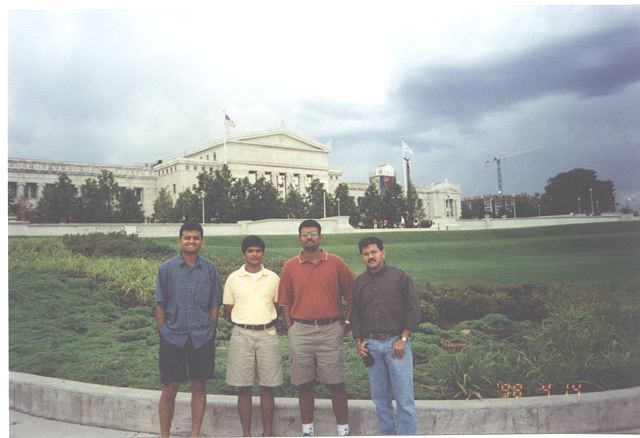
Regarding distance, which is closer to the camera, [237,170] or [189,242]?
[189,242]

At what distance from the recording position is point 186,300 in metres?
4.77

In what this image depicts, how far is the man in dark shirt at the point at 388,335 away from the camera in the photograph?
4445mm

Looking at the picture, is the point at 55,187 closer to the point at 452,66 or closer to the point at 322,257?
the point at 322,257

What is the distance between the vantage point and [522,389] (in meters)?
5.17

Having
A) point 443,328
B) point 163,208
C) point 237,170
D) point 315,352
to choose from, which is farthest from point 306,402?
point 237,170

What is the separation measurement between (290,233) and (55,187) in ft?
13.8

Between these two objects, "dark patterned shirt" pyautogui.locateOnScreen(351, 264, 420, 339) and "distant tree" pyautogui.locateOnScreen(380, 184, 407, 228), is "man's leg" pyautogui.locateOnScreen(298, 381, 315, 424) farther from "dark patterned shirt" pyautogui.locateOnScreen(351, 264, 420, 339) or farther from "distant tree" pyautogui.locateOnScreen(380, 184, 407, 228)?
"distant tree" pyautogui.locateOnScreen(380, 184, 407, 228)

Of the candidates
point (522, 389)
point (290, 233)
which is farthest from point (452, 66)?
point (522, 389)

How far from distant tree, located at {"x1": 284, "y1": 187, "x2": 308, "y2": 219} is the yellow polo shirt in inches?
166

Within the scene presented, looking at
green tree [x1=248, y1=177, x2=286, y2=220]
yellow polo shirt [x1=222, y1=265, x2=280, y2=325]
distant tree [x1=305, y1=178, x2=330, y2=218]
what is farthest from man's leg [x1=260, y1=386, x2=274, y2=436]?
green tree [x1=248, y1=177, x2=286, y2=220]

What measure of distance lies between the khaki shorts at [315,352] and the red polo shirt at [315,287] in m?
0.14

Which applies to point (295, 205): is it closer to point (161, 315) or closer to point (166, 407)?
point (161, 315)

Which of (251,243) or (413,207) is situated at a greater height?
(413,207)

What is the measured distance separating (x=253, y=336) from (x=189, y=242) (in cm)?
115
